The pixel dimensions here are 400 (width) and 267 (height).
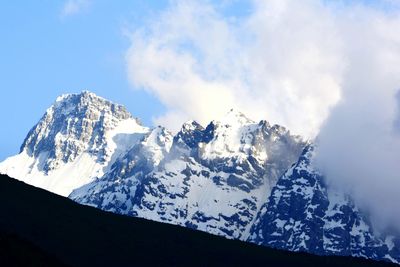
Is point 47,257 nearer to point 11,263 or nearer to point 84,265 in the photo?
point 11,263

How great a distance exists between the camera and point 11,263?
140125 mm

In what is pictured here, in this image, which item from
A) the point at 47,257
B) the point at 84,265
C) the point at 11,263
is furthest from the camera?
the point at 84,265

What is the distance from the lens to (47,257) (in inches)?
5950

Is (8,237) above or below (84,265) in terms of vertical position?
below

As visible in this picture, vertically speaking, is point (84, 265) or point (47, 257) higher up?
point (84, 265)

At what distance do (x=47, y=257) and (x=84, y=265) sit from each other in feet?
159

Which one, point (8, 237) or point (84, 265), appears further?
point (84, 265)

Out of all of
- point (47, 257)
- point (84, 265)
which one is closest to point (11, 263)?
point (47, 257)

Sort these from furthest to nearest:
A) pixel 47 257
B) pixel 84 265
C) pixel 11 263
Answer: pixel 84 265 < pixel 47 257 < pixel 11 263

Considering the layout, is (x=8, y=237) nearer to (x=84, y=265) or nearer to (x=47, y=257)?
(x=47, y=257)

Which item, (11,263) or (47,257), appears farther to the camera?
(47,257)

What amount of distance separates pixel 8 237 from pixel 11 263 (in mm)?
17634

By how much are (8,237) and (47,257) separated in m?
9.08

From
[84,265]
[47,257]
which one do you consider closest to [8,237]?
[47,257]
